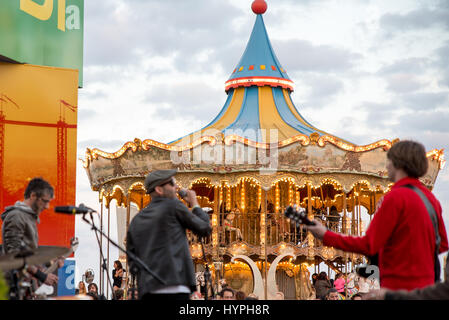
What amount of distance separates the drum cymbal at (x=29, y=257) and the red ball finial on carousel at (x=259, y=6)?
58.4 ft

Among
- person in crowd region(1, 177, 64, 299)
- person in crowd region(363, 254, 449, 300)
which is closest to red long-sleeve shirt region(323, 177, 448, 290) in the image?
person in crowd region(363, 254, 449, 300)

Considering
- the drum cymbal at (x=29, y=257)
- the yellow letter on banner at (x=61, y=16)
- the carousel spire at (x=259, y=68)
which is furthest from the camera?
the carousel spire at (x=259, y=68)

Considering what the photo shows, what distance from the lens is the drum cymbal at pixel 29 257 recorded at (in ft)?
16.7

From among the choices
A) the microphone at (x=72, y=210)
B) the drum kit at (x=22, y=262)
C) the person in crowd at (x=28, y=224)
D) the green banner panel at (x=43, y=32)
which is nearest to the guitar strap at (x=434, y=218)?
the microphone at (x=72, y=210)

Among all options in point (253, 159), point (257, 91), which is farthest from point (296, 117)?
point (253, 159)

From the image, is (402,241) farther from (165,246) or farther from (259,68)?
(259,68)

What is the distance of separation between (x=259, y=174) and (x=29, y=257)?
1310cm

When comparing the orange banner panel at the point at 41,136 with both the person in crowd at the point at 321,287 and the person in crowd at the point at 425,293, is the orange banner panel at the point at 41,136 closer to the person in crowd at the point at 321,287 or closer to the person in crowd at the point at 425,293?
the person in crowd at the point at 321,287

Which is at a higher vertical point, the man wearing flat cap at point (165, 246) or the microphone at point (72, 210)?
the microphone at point (72, 210)

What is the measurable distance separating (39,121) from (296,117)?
8.79m

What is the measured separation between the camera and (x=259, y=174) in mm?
18188

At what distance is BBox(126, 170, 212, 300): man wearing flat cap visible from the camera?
5301mm

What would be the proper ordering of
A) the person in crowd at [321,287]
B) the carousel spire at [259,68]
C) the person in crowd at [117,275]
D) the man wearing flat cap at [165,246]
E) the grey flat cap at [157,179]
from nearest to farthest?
the man wearing flat cap at [165,246]
the grey flat cap at [157,179]
the person in crowd at [321,287]
the person in crowd at [117,275]
the carousel spire at [259,68]
